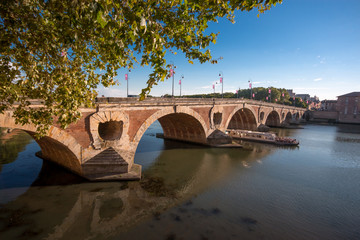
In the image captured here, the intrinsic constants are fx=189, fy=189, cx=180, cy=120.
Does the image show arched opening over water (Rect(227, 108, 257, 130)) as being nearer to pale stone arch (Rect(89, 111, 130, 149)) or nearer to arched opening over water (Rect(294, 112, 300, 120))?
pale stone arch (Rect(89, 111, 130, 149))

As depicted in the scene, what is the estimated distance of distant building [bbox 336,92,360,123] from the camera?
6806 cm

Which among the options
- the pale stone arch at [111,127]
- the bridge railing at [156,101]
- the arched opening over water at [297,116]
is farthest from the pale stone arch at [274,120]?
the pale stone arch at [111,127]

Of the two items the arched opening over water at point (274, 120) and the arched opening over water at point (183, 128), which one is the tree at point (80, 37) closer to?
the arched opening over water at point (183, 128)

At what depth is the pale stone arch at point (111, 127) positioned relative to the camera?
1284 centimetres

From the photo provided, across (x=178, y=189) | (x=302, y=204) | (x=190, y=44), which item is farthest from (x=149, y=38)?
(x=302, y=204)

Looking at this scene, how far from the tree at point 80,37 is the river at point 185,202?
5.98 m

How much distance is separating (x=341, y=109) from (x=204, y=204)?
3385 inches

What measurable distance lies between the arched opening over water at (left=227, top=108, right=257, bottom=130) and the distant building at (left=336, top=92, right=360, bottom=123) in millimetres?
55700

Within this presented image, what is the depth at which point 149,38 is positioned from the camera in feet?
15.0

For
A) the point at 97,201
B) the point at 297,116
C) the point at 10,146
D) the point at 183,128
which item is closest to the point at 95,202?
the point at 97,201

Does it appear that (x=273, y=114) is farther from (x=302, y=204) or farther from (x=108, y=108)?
(x=108, y=108)

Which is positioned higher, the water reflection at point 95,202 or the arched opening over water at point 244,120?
the arched opening over water at point 244,120

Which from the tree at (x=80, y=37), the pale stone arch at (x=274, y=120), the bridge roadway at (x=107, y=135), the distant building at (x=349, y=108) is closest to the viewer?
the tree at (x=80, y=37)

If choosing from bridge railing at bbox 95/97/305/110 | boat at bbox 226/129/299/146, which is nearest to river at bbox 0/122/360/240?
bridge railing at bbox 95/97/305/110
